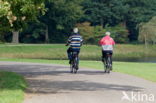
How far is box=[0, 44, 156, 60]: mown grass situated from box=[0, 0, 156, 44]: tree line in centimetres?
369

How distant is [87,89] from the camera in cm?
1474

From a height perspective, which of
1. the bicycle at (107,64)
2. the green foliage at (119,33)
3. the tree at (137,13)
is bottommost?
the green foliage at (119,33)

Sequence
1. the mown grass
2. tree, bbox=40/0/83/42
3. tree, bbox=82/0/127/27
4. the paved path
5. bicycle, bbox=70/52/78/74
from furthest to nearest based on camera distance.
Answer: tree, bbox=82/0/127/27 < tree, bbox=40/0/83/42 < the mown grass < bicycle, bbox=70/52/78/74 < the paved path

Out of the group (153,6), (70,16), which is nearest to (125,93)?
(70,16)

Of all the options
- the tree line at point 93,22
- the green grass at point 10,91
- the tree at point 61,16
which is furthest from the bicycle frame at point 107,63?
the tree at point 61,16

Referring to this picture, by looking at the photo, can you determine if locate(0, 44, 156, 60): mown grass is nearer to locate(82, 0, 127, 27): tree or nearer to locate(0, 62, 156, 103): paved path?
locate(82, 0, 127, 27): tree

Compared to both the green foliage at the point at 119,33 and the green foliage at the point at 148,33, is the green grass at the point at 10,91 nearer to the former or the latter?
the green foliage at the point at 148,33

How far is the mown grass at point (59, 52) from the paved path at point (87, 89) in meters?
31.2

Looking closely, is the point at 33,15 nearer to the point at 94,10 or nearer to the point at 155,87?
the point at 155,87

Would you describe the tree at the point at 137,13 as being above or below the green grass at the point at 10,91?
below

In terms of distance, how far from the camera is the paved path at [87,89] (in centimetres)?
1245

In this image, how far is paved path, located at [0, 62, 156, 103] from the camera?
Result: 12.4 m

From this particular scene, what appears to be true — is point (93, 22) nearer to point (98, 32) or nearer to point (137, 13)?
point (98, 32)

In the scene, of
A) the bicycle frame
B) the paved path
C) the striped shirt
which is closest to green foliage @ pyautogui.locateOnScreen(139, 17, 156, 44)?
the bicycle frame
